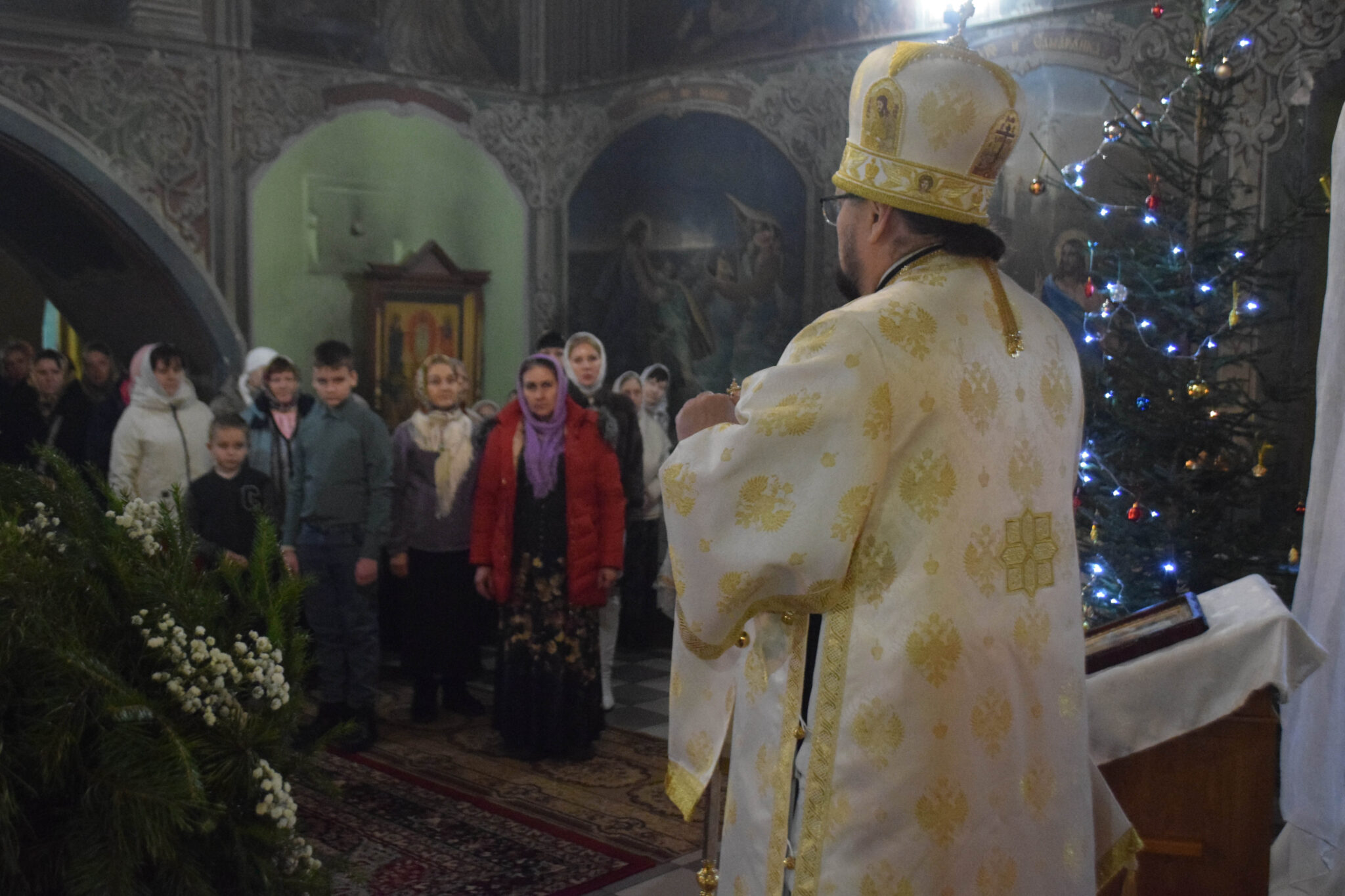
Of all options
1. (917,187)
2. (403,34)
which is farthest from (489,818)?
(403,34)

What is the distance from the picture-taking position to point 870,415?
5.98 ft

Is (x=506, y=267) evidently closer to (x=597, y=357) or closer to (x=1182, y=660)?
(x=597, y=357)

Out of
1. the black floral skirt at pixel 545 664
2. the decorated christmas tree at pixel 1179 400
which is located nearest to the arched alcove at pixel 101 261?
the black floral skirt at pixel 545 664

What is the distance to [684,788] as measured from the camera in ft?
7.24

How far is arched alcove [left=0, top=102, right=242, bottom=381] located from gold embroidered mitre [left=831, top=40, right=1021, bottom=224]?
7.21m

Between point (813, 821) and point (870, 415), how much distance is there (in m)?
0.64

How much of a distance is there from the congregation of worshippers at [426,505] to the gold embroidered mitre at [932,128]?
121 inches

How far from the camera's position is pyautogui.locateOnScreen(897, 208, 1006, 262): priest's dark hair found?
2004 mm

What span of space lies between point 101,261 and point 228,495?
3.80 metres

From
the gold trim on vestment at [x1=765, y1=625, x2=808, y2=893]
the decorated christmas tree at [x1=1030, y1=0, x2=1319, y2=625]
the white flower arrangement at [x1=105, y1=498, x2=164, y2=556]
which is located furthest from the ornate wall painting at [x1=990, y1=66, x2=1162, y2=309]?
the white flower arrangement at [x1=105, y1=498, x2=164, y2=556]

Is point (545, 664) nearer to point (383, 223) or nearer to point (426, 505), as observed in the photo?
point (426, 505)

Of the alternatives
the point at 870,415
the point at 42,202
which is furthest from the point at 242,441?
the point at 870,415

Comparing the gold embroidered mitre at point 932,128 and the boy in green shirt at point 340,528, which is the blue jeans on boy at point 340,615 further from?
the gold embroidered mitre at point 932,128

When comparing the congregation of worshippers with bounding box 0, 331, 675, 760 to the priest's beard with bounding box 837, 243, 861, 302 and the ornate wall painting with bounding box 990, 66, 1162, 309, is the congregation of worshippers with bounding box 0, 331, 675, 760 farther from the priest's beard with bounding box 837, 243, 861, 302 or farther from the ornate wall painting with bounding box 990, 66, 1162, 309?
the priest's beard with bounding box 837, 243, 861, 302
